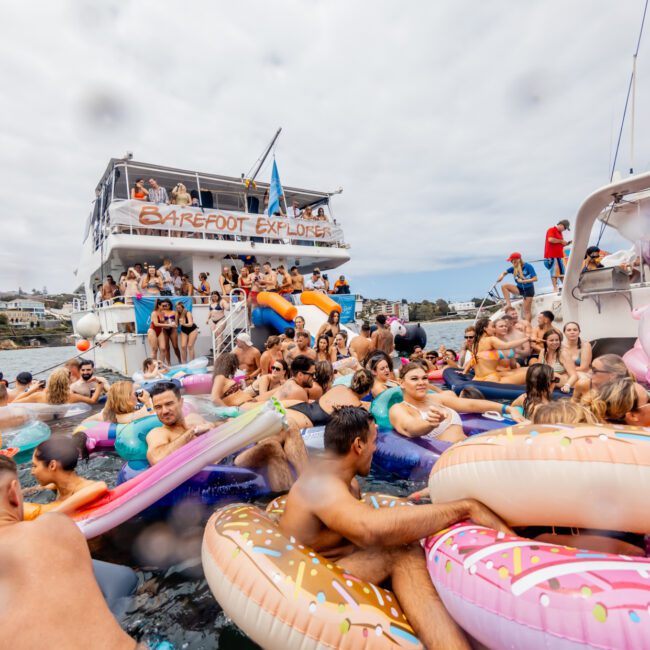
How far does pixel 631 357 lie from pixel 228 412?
529 centimetres

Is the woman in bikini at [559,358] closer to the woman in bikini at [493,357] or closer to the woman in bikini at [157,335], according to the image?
the woman in bikini at [493,357]

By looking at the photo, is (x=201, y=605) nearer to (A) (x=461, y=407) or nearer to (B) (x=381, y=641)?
(B) (x=381, y=641)

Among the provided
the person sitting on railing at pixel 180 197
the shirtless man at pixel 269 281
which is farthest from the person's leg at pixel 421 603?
the person sitting on railing at pixel 180 197

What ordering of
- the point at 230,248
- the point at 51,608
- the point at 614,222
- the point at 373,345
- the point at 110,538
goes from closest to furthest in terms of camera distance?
the point at 51,608
the point at 110,538
the point at 614,222
the point at 373,345
the point at 230,248

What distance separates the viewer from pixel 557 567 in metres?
1.55

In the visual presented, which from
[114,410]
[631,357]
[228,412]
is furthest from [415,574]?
[631,357]

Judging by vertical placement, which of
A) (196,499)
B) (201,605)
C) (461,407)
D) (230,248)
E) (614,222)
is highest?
(230,248)

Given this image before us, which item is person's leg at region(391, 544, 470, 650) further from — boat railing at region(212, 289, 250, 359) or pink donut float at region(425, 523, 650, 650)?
boat railing at region(212, 289, 250, 359)

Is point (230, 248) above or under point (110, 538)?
above

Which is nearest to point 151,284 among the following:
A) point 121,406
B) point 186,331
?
point 186,331

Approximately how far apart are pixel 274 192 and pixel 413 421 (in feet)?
42.9

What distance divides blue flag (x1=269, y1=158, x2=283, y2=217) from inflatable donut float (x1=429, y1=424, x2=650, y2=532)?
1450cm

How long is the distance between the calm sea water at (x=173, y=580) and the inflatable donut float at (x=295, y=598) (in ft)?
1.42

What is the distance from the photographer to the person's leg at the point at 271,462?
12.1ft
